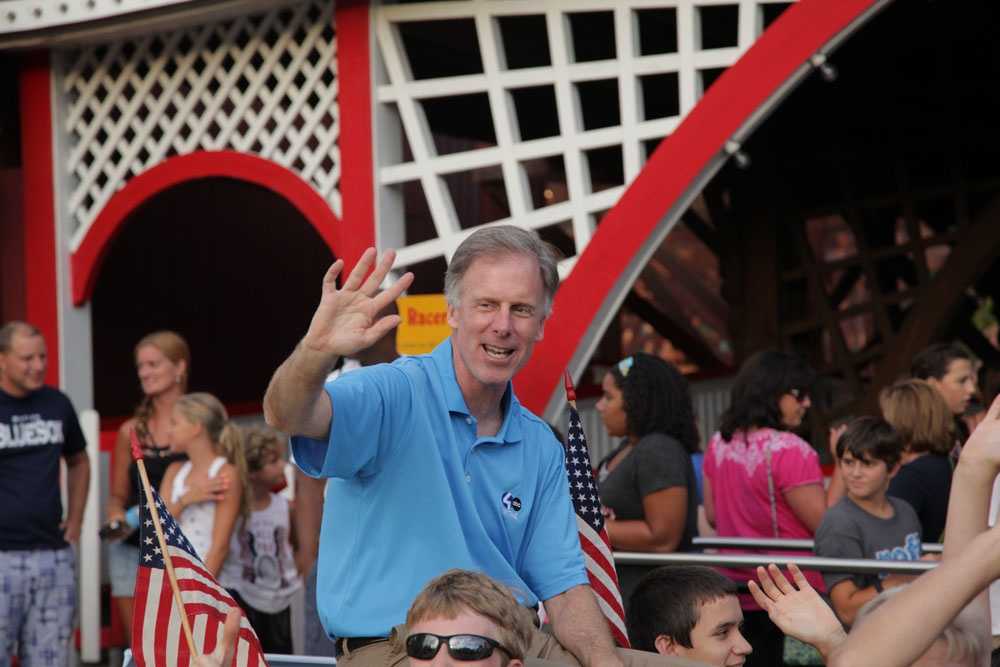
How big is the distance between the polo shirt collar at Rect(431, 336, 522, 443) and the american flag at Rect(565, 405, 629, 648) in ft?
2.04

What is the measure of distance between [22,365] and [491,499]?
12.4 ft

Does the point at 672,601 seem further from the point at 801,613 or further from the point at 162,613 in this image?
the point at 162,613

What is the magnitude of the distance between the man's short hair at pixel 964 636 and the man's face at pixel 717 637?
2.78 ft

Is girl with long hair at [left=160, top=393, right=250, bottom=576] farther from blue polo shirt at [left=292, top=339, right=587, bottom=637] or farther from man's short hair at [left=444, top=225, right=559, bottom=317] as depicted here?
man's short hair at [left=444, top=225, right=559, bottom=317]

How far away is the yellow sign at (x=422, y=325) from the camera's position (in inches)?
272

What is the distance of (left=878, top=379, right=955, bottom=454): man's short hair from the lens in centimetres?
A: 519

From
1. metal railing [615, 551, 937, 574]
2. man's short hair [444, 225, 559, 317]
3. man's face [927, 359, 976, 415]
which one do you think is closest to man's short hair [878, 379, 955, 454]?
man's face [927, 359, 976, 415]

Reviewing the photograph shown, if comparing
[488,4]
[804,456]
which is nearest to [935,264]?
[488,4]

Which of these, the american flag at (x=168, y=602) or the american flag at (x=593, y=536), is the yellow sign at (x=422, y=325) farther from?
the american flag at (x=168, y=602)

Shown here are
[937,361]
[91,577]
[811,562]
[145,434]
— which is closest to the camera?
[811,562]

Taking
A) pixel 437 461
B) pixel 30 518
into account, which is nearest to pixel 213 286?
pixel 30 518

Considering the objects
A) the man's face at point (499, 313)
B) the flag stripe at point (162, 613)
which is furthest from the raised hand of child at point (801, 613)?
the flag stripe at point (162, 613)

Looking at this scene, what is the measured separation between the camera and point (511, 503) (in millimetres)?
3090

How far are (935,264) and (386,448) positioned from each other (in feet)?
62.8
